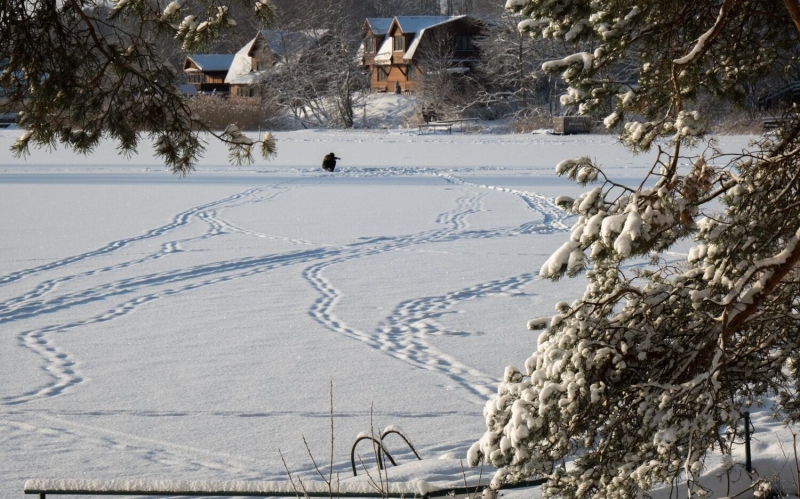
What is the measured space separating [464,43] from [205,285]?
51.6 m

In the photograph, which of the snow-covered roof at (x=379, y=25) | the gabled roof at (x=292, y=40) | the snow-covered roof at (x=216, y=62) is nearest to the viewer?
the gabled roof at (x=292, y=40)

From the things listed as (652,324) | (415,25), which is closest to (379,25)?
(415,25)

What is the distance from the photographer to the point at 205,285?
38.0ft

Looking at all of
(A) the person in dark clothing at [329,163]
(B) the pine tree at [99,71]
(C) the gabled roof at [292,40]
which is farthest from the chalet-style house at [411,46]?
(B) the pine tree at [99,71]

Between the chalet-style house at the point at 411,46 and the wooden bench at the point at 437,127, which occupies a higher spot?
the chalet-style house at the point at 411,46

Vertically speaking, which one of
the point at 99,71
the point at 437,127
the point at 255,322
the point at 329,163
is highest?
the point at 99,71

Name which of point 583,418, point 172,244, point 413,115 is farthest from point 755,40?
point 413,115

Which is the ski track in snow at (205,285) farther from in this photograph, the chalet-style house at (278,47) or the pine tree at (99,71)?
the chalet-style house at (278,47)

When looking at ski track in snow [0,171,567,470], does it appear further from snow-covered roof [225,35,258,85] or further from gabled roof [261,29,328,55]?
snow-covered roof [225,35,258,85]

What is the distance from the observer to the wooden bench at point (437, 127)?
4816 cm

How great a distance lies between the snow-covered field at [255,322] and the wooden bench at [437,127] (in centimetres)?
2679

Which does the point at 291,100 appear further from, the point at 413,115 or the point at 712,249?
the point at 712,249

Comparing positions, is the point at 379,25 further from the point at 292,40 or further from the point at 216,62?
the point at 216,62

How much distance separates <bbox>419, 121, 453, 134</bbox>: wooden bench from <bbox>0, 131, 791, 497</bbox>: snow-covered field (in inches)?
1055
